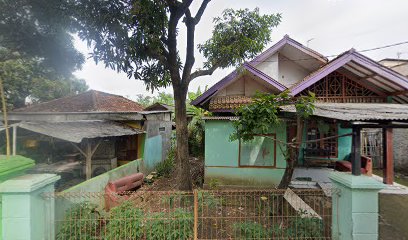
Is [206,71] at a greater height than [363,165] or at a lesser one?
greater

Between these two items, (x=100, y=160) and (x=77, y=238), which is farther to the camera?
(x=100, y=160)

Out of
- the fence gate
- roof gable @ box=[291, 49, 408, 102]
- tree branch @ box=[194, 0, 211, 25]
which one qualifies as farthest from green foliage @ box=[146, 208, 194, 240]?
the fence gate

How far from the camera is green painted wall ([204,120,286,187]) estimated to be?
902 cm

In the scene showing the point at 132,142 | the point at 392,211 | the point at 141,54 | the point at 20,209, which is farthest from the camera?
the point at 132,142

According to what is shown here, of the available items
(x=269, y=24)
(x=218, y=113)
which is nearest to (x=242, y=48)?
(x=269, y=24)

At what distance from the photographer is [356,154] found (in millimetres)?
4227

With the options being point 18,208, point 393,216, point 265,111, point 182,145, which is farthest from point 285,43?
point 18,208

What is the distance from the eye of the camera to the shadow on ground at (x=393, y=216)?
5.03 m

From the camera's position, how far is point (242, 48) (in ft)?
25.1

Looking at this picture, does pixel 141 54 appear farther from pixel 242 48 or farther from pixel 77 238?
pixel 77 238

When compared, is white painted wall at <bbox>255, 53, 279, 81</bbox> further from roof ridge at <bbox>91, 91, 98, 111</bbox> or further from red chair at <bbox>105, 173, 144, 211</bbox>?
roof ridge at <bbox>91, 91, 98, 111</bbox>

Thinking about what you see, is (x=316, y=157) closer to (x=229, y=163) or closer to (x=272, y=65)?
(x=229, y=163)

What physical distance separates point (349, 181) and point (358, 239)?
39.9 inches

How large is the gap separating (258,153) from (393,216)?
4.44m
